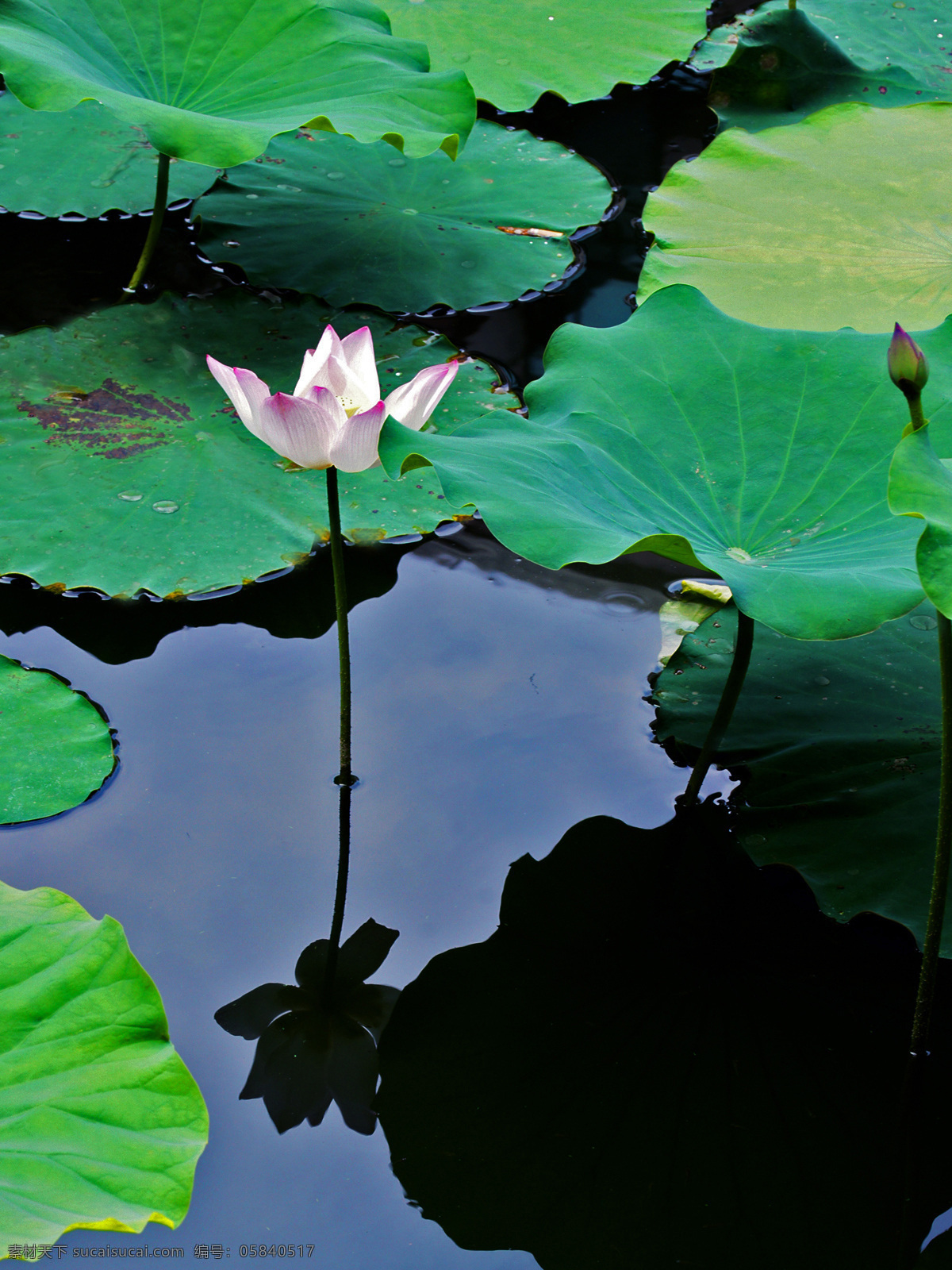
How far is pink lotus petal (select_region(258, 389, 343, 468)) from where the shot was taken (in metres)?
1.20

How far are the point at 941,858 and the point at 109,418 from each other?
148cm

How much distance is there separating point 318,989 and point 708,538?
27.2 inches

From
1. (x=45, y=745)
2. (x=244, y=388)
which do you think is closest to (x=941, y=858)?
(x=244, y=388)

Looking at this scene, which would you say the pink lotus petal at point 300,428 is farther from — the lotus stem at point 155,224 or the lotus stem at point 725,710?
the lotus stem at point 155,224

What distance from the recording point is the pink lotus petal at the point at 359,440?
1.21 m

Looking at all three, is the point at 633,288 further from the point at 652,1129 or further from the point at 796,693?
the point at 652,1129

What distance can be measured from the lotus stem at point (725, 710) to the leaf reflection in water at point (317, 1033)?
1.48ft

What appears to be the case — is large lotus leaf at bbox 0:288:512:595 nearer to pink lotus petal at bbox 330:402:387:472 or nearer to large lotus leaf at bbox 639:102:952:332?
pink lotus petal at bbox 330:402:387:472

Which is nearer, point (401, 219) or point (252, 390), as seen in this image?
point (252, 390)

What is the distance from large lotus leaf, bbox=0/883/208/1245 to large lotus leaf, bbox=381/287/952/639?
0.57 metres

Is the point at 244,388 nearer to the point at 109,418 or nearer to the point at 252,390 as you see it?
the point at 252,390

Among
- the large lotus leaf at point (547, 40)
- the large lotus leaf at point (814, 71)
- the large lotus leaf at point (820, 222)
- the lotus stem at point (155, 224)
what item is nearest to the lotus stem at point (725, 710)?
the large lotus leaf at point (820, 222)

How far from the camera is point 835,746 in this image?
1429mm

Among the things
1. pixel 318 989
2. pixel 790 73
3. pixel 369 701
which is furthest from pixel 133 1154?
pixel 790 73
